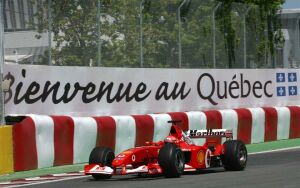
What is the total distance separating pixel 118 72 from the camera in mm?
15828

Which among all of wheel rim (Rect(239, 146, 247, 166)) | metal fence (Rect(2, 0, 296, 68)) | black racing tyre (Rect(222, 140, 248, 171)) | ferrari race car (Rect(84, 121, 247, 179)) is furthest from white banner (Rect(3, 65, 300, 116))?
wheel rim (Rect(239, 146, 247, 166))

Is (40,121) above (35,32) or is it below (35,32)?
below

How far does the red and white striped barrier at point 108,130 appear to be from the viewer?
12844mm

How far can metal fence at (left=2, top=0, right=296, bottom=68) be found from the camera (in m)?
14.2

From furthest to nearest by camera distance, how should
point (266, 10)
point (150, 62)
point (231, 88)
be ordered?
1. point (266, 10)
2. point (231, 88)
3. point (150, 62)

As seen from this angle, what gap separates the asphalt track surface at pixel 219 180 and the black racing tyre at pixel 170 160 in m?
0.10

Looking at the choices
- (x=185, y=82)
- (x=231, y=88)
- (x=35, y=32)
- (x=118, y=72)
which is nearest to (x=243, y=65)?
(x=231, y=88)

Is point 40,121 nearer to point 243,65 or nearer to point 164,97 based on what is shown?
point 164,97

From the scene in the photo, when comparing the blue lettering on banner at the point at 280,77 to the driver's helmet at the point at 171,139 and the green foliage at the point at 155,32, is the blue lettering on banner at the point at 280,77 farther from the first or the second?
the driver's helmet at the point at 171,139

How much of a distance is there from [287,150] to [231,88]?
2784 mm

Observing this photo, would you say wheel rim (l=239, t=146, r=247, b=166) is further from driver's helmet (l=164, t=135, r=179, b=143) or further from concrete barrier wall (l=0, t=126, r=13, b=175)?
concrete barrier wall (l=0, t=126, r=13, b=175)

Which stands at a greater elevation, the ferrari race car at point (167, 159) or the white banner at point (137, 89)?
the white banner at point (137, 89)

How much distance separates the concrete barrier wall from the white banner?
839mm

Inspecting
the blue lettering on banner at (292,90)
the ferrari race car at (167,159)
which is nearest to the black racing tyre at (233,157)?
the ferrari race car at (167,159)
